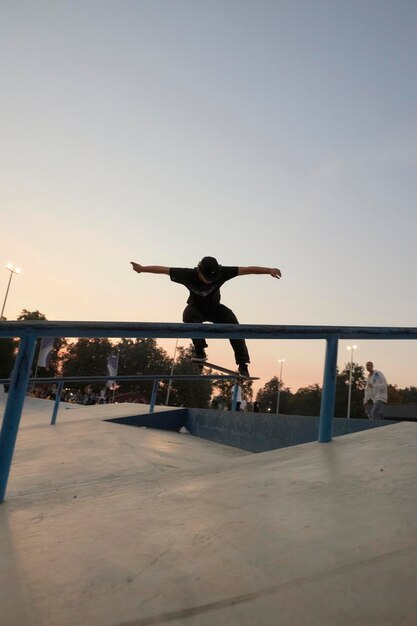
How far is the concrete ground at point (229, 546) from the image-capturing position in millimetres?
1067

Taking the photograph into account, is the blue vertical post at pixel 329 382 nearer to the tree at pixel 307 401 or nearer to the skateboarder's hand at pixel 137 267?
the skateboarder's hand at pixel 137 267

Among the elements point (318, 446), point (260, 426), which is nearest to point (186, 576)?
point (318, 446)

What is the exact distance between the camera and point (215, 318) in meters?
4.75

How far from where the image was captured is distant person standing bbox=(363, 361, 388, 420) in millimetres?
8688

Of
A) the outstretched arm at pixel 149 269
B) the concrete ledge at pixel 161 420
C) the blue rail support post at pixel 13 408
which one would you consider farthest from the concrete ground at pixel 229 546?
the concrete ledge at pixel 161 420

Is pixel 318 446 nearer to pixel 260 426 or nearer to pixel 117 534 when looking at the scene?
pixel 117 534

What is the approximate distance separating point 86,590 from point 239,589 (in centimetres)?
44

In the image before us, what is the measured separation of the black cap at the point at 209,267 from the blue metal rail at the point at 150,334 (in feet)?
5.87

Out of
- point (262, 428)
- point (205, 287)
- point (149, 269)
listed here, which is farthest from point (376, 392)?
point (149, 269)

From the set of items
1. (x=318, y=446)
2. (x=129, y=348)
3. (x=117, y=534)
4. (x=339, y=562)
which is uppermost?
(x=129, y=348)

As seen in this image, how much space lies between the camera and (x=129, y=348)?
81875 mm

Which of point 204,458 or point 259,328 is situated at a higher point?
point 259,328

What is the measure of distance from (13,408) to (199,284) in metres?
2.71

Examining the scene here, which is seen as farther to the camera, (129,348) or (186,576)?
(129,348)
